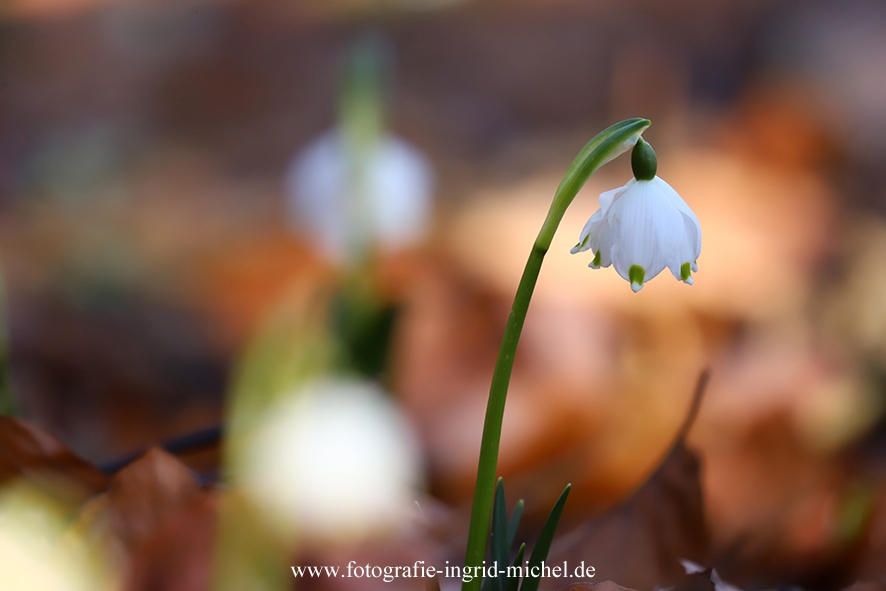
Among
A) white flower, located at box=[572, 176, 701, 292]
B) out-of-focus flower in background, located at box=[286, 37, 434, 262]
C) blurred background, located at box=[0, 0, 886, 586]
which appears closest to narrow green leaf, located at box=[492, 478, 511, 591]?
white flower, located at box=[572, 176, 701, 292]

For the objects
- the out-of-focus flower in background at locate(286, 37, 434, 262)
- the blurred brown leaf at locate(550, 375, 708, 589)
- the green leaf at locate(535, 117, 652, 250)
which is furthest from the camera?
the out-of-focus flower in background at locate(286, 37, 434, 262)

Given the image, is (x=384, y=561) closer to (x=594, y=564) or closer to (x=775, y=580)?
(x=594, y=564)

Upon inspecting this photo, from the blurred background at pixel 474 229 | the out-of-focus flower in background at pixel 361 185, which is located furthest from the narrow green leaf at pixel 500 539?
the out-of-focus flower in background at pixel 361 185

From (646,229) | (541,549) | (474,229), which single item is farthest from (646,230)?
(474,229)

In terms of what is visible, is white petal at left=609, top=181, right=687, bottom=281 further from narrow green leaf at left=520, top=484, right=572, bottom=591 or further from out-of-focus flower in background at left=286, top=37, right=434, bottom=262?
out-of-focus flower in background at left=286, top=37, right=434, bottom=262

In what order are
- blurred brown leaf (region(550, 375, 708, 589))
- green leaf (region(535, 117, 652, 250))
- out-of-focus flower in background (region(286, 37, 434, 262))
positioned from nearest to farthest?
green leaf (region(535, 117, 652, 250)), blurred brown leaf (region(550, 375, 708, 589)), out-of-focus flower in background (region(286, 37, 434, 262))

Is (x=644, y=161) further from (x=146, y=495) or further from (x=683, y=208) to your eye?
(x=146, y=495)
